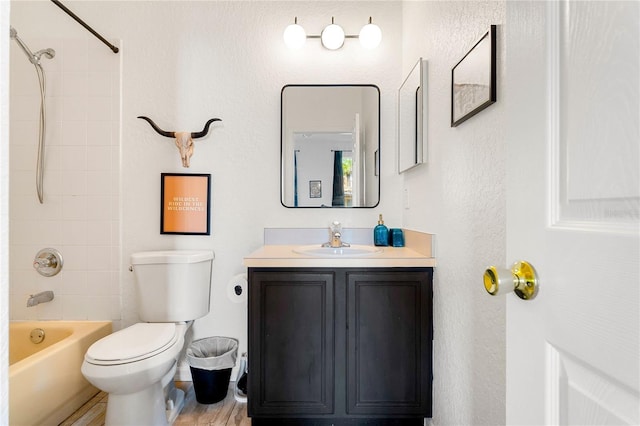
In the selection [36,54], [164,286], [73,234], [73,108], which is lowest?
[164,286]

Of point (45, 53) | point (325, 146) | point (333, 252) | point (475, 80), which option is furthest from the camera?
point (325, 146)

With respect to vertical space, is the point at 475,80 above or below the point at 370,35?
below

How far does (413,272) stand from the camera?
1402 millimetres

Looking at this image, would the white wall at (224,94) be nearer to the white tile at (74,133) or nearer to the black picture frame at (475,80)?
the white tile at (74,133)

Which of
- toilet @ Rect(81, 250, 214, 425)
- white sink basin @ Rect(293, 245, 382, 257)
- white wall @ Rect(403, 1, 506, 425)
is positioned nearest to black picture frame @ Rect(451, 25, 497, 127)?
white wall @ Rect(403, 1, 506, 425)

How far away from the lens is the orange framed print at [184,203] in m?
1.93

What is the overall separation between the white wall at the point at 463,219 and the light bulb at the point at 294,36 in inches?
26.6

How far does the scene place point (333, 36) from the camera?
1.88 metres

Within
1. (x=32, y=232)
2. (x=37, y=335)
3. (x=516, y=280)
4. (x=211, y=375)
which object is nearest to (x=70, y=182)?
(x=32, y=232)

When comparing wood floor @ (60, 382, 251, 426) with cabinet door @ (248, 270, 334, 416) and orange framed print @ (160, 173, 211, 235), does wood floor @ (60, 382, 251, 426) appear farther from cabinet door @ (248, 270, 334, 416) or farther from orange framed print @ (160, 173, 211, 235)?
orange framed print @ (160, 173, 211, 235)

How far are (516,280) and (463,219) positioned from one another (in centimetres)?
62

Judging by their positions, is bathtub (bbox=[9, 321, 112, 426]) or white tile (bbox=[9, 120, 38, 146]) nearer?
bathtub (bbox=[9, 321, 112, 426])

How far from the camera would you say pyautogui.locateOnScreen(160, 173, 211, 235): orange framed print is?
6.33ft

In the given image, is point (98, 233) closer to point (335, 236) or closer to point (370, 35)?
point (335, 236)
